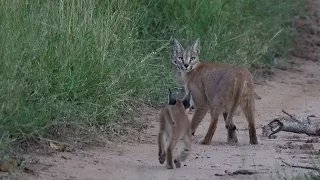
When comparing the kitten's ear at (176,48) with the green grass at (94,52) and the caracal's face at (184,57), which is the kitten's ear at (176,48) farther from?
the green grass at (94,52)

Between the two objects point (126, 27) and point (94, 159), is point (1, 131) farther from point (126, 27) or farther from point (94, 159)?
point (126, 27)

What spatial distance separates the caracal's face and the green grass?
1.08 ft

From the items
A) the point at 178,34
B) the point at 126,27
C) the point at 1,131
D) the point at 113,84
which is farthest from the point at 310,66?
the point at 1,131

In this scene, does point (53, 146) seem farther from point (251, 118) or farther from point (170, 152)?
point (251, 118)

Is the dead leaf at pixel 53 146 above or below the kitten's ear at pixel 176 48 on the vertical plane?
below

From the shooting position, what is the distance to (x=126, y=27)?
1113 centimetres

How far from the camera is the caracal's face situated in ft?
34.7

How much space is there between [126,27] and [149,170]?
131 inches

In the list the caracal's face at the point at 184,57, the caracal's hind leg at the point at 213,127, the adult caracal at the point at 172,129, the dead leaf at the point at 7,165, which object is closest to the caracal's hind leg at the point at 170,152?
the adult caracal at the point at 172,129

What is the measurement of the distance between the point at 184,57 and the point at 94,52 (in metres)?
1.27

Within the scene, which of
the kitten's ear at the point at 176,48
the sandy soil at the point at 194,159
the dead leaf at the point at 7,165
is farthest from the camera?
the kitten's ear at the point at 176,48

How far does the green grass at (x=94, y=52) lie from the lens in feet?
27.7

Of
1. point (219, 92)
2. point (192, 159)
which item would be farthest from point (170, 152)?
point (219, 92)

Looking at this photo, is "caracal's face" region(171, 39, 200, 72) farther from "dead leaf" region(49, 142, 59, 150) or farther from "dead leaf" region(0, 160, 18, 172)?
"dead leaf" region(0, 160, 18, 172)
